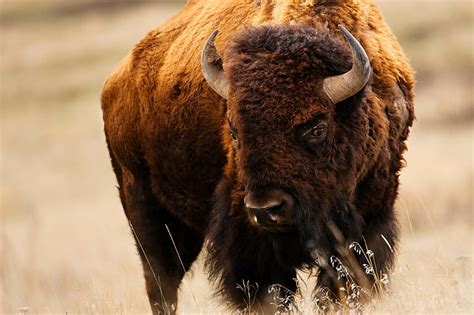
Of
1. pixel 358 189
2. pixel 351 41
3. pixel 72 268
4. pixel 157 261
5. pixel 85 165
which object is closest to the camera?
pixel 351 41

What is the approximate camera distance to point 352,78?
5863mm

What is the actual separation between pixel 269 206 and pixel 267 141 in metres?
0.40

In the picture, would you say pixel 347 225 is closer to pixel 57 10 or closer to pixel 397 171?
pixel 397 171

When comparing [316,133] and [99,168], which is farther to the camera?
[99,168]

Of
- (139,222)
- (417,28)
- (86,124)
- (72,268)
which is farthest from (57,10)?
(139,222)

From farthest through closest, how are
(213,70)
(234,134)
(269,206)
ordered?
1. (213,70)
2. (234,134)
3. (269,206)

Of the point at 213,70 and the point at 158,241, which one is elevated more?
the point at 213,70

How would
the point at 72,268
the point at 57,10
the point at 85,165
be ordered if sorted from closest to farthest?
the point at 72,268 → the point at 85,165 → the point at 57,10

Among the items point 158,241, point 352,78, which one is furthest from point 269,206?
point 158,241

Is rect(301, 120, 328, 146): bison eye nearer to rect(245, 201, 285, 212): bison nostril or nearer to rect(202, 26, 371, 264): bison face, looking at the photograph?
rect(202, 26, 371, 264): bison face

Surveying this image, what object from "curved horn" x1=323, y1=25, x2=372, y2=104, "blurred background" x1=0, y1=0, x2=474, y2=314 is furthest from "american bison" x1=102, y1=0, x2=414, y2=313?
"blurred background" x1=0, y1=0, x2=474, y2=314

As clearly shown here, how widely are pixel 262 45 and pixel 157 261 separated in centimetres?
256

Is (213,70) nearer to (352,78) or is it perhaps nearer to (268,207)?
(352,78)

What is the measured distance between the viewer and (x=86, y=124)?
38.5 m
